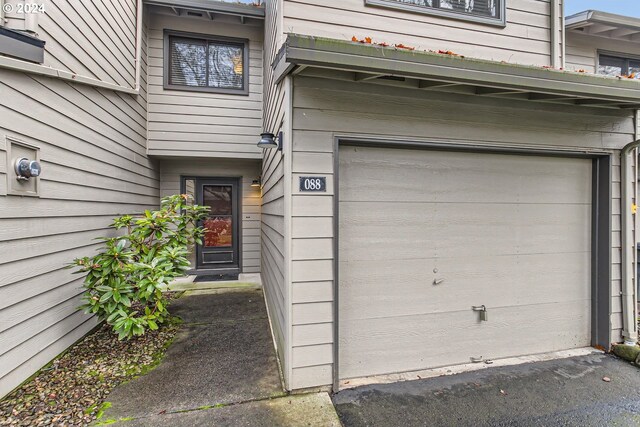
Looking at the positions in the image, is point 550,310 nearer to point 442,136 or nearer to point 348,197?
point 442,136

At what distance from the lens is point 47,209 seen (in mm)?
2709

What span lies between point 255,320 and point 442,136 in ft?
9.84

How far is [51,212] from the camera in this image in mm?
2760

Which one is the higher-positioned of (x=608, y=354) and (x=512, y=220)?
(x=512, y=220)

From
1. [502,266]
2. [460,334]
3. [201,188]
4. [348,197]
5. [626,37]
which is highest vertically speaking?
[626,37]

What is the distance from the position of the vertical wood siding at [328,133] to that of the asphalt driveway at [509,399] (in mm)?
421

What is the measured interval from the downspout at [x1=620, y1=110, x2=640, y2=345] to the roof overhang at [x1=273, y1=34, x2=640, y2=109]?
788mm

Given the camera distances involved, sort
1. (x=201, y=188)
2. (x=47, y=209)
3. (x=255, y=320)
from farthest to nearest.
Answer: (x=201, y=188)
(x=255, y=320)
(x=47, y=209)

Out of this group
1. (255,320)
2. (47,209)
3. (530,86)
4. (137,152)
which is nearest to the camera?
(530,86)

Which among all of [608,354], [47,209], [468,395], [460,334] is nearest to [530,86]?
[460,334]

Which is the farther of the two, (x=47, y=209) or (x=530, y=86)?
(x=47, y=209)

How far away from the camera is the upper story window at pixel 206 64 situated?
17.7ft

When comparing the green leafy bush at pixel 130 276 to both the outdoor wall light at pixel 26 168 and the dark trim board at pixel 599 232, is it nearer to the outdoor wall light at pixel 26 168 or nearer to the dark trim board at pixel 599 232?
the outdoor wall light at pixel 26 168

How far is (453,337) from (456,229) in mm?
1010
